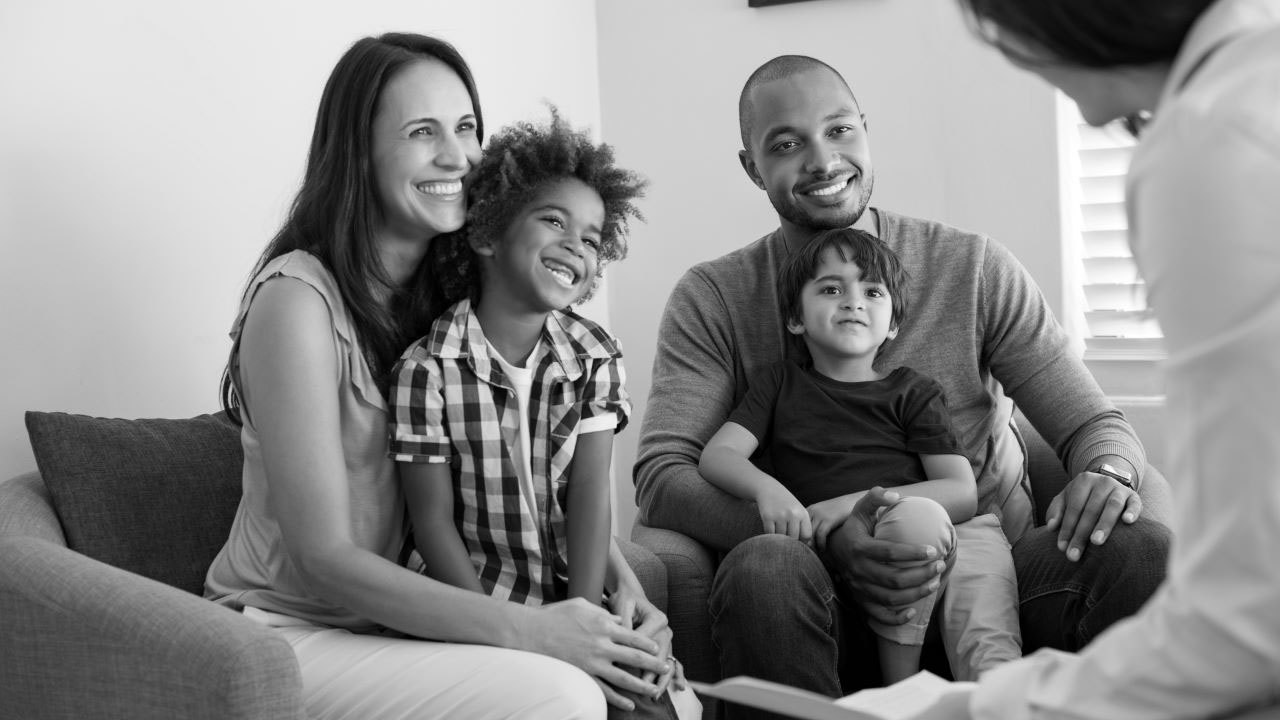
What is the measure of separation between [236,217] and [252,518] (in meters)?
0.77

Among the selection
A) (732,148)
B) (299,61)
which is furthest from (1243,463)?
(732,148)

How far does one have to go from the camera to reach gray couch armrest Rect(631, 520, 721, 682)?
6.77 feet

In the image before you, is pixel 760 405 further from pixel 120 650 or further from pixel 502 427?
pixel 120 650

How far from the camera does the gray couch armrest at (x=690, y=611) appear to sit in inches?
→ 81.2

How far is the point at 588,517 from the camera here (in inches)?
69.6

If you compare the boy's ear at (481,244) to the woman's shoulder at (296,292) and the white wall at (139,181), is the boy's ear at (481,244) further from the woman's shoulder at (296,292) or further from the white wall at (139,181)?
the white wall at (139,181)

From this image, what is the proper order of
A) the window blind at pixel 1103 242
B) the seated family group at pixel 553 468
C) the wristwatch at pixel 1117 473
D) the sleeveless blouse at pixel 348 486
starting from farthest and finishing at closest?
the window blind at pixel 1103 242 < the wristwatch at pixel 1117 473 < the sleeveless blouse at pixel 348 486 < the seated family group at pixel 553 468

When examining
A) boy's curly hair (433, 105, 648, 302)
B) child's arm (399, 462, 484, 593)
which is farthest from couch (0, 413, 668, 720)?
boy's curly hair (433, 105, 648, 302)

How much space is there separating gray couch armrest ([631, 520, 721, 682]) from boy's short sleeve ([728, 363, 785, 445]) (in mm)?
242

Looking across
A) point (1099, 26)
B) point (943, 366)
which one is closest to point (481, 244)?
point (943, 366)

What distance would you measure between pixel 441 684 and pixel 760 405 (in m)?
0.91

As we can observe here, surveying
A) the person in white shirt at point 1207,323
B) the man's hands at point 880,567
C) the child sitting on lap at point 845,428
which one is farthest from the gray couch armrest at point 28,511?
the person in white shirt at point 1207,323

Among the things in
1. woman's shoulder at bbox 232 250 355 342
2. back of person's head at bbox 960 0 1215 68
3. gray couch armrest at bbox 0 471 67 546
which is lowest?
gray couch armrest at bbox 0 471 67 546

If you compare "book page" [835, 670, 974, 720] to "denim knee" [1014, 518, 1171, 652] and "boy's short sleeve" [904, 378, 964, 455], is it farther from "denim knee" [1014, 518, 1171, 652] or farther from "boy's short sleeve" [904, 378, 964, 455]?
"boy's short sleeve" [904, 378, 964, 455]
